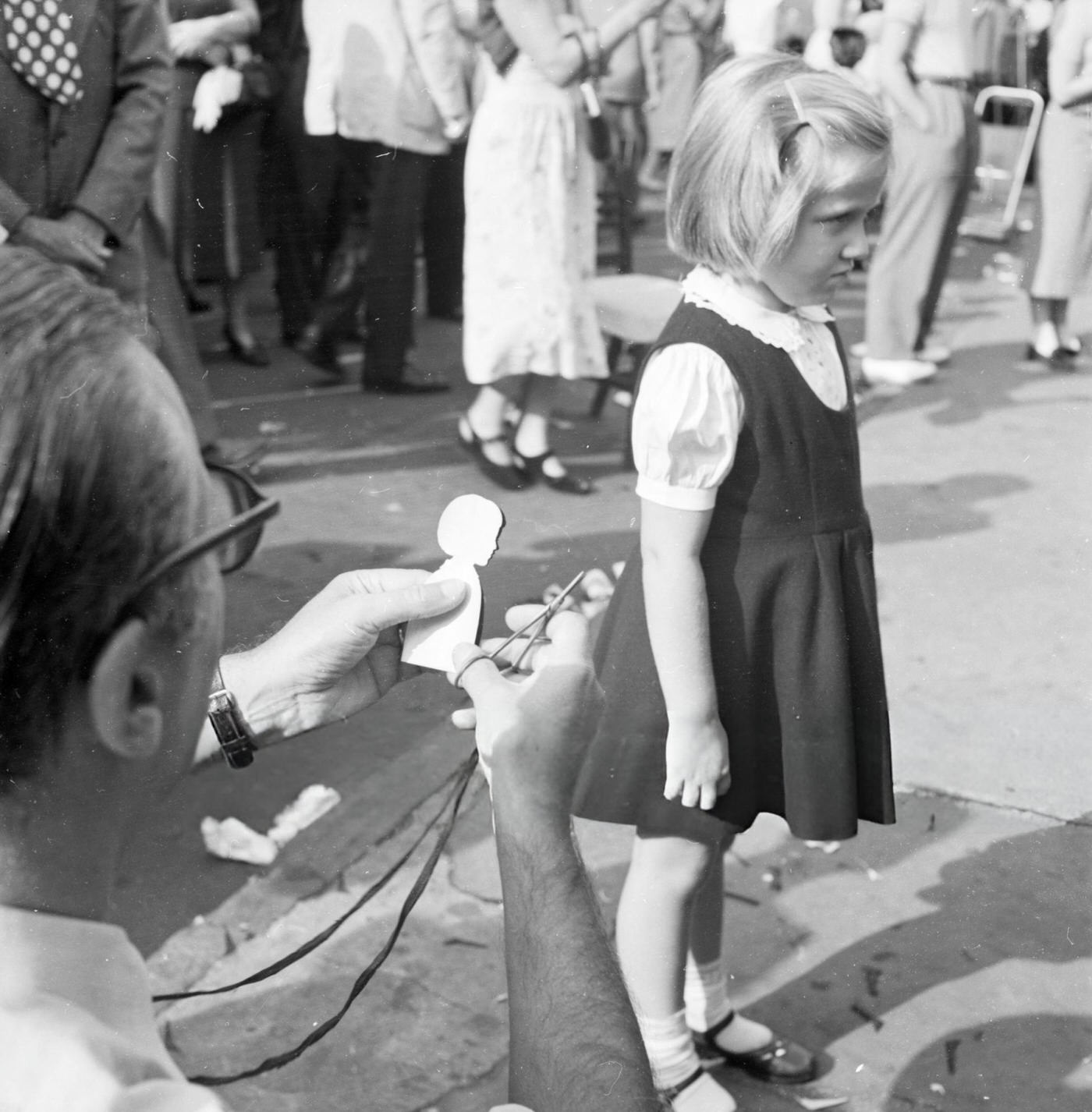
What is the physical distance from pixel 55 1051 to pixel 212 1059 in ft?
4.61

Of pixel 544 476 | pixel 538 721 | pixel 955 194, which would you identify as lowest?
pixel 544 476

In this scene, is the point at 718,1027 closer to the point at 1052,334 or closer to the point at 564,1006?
A: the point at 564,1006

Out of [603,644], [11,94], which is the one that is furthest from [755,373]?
[11,94]

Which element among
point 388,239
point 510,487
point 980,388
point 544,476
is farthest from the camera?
point 980,388

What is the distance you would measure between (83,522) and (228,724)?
67 centimetres

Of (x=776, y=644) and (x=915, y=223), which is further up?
(x=776, y=644)

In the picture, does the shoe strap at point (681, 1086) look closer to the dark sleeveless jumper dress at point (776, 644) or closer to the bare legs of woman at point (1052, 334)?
the dark sleeveless jumper dress at point (776, 644)

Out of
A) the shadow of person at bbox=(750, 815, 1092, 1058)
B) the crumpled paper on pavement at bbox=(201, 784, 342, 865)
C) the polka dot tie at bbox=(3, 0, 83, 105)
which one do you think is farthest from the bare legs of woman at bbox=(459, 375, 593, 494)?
the shadow of person at bbox=(750, 815, 1092, 1058)

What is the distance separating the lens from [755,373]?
1.91 meters

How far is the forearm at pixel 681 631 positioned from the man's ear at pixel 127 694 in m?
0.98

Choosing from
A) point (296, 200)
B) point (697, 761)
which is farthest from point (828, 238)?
point (296, 200)

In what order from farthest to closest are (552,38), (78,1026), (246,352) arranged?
(246,352) < (552,38) < (78,1026)

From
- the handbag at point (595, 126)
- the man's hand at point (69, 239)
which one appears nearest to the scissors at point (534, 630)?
the man's hand at point (69, 239)

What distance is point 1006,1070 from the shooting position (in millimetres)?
2260
